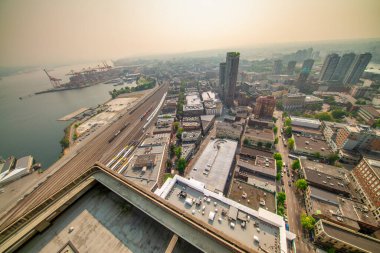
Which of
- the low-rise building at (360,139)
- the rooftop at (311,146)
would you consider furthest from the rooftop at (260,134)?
the low-rise building at (360,139)

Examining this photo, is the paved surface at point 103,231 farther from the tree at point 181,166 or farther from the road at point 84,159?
the tree at point 181,166

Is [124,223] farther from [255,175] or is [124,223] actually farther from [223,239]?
[255,175]

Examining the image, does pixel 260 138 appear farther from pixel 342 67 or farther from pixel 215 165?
pixel 342 67

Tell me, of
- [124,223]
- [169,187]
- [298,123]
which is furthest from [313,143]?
[124,223]

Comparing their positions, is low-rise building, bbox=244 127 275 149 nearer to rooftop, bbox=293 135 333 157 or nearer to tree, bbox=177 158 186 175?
rooftop, bbox=293 135 333 157

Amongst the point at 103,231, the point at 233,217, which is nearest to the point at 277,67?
the point at 233,217
